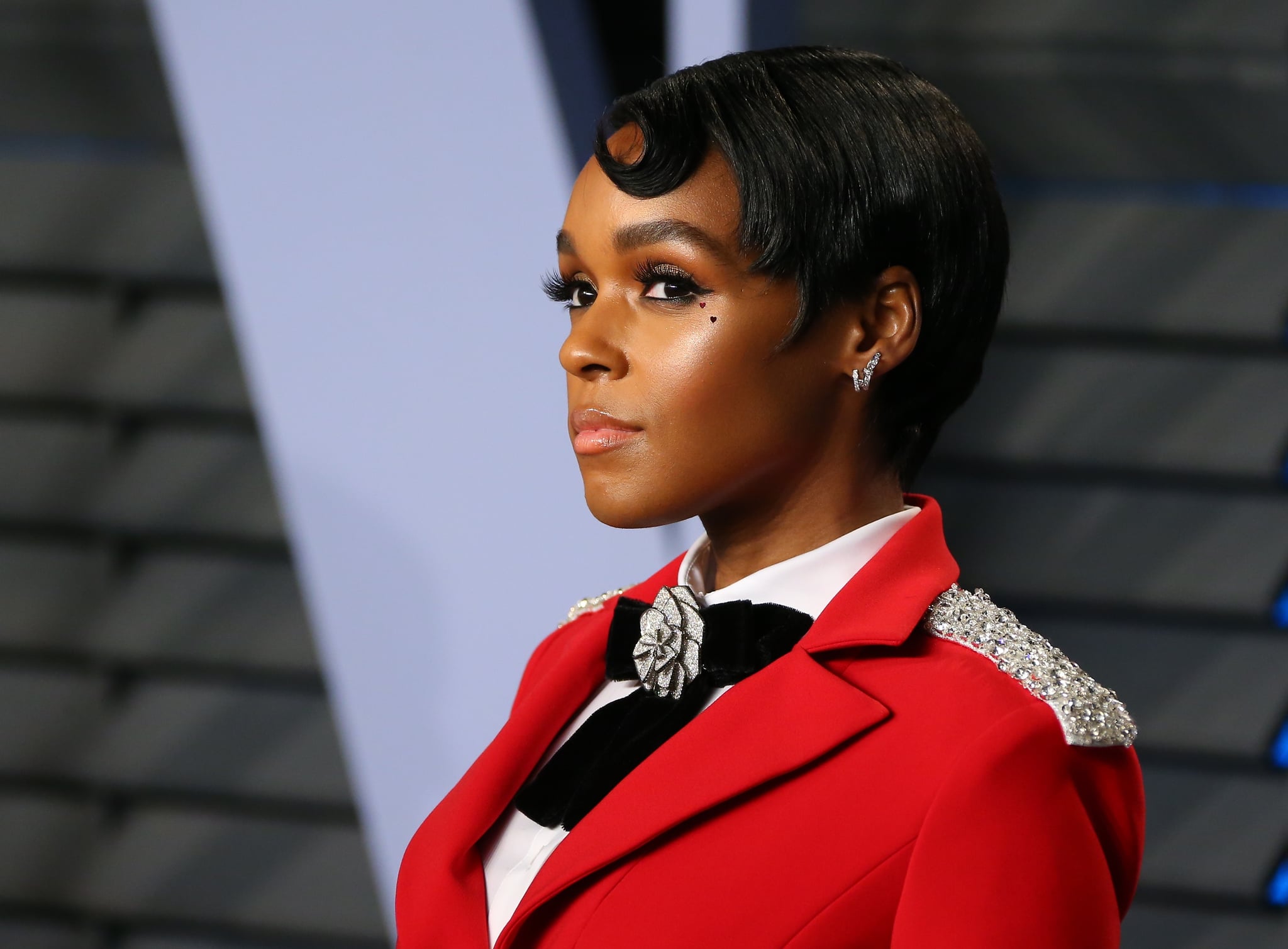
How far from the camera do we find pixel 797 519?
943 millimetres

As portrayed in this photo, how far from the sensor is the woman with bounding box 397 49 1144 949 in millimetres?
768

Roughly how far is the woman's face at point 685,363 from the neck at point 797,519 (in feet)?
0.11

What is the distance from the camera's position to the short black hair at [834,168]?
2.80ft

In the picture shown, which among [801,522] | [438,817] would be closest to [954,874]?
[801,522]

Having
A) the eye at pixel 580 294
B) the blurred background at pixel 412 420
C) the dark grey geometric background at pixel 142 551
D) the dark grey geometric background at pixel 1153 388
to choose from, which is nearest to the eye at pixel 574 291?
the eye at pixel 580 294

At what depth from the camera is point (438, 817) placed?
40.3 inches

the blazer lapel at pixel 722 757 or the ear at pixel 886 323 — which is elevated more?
the ear at pixel 886 323

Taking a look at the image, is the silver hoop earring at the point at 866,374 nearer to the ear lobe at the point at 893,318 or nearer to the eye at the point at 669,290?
the ear lobe at the point at 893,318

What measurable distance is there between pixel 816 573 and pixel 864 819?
8.1 inches

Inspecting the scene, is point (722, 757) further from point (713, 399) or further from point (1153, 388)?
point (1153, 388)

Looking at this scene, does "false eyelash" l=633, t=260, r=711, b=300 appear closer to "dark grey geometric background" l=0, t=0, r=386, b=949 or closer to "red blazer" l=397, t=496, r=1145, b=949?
"red blazer" l=397, t=496, r=1145, b=949

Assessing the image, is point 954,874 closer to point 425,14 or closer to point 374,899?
point 425,14

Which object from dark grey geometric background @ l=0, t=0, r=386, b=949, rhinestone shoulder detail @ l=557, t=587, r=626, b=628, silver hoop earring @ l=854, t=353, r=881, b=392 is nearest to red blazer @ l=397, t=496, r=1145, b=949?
silver hoop earring @ l=854, t=353, r=881, b=392

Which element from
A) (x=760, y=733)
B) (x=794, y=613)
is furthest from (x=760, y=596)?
(x=760, y=733)
